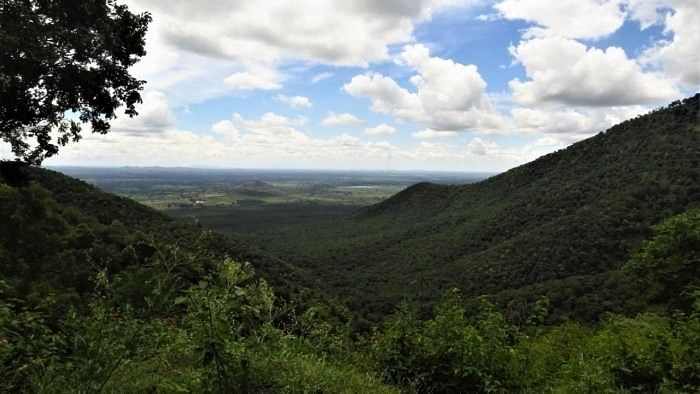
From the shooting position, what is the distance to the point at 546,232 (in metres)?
76.2

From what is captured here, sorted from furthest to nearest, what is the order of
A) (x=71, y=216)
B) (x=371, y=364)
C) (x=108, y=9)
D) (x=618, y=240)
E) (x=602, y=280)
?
(x=618, y=240) < (x=602, y=280) < (x=71, y=216) < (x=108, y=9) < (x=371, y=364)

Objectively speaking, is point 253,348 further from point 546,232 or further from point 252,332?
point 546,232

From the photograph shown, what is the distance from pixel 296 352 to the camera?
529 cm

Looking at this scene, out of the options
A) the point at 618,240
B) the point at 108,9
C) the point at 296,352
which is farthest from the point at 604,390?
the point at 618,240

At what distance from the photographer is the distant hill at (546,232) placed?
63562 mm

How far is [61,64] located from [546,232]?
78.4 m

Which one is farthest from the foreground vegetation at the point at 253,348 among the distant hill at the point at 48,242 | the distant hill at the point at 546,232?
the distant hill at the point at 546,232

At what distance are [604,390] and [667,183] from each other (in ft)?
262

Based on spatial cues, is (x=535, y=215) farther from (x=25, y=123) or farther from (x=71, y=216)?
(x=25, y=123)

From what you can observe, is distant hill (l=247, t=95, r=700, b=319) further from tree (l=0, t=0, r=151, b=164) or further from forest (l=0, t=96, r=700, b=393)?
tree (l=0, t=0, r=151, b=164)

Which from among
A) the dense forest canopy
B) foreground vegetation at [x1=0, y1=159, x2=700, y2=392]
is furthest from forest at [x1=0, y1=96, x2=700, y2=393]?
the dense forest canopy

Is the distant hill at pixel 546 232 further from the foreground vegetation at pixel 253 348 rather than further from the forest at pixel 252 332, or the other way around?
the foreground vegetation at pixel 253 348

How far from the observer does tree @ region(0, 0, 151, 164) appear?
8.96 metres

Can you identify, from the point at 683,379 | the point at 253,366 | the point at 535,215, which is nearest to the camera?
the point at 253,366
